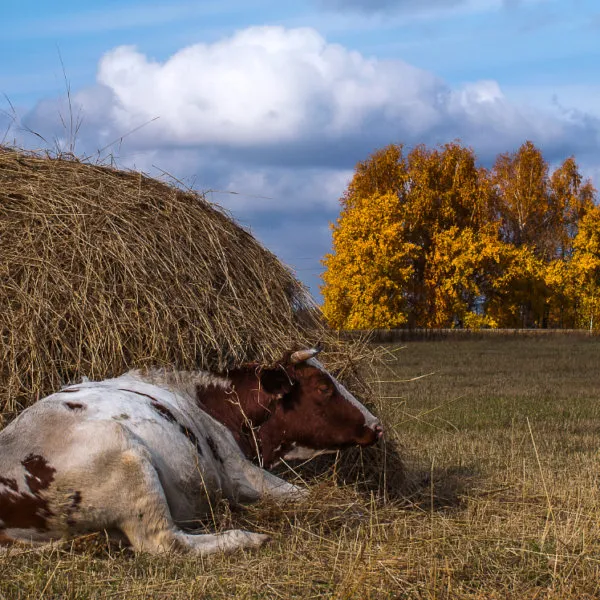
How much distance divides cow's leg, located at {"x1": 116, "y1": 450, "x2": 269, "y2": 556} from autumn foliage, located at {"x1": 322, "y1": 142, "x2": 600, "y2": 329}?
3759cm

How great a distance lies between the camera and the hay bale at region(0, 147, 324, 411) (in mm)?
7004

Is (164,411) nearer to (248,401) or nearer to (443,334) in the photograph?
(248,401)

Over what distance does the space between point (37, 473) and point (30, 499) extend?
158 millimetres

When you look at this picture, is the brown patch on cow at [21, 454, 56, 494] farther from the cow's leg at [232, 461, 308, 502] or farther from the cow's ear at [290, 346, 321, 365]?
the cow's ear at [290, 346, 321, 365]

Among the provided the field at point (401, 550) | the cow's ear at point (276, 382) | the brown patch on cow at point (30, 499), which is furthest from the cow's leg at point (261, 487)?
the brown patch on cow at point (30, 499)

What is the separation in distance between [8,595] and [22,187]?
3929 mm

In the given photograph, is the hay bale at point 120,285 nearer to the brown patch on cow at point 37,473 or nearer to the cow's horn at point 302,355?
the cow's horn at point 302,355

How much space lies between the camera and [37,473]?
550 cm

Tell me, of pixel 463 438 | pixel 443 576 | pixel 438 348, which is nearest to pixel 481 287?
pixel 438 348

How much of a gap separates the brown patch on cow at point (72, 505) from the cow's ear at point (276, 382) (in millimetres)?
1825

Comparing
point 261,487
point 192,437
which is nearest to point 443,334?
point 261,487

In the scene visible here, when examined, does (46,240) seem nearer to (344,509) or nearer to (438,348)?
(344,509)

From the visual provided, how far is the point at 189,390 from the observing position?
6.84 metres

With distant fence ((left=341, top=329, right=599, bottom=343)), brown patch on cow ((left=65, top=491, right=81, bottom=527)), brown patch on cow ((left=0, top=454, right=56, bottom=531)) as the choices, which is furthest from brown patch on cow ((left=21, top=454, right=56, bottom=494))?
distant fence ((left=341, top=329, right=599, bottom=343))
